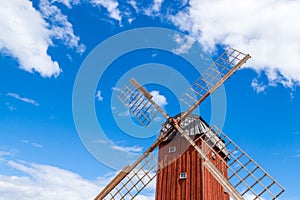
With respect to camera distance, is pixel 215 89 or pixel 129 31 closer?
pixel 215 89

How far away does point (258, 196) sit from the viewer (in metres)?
10.5

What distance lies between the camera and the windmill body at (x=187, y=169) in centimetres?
1388

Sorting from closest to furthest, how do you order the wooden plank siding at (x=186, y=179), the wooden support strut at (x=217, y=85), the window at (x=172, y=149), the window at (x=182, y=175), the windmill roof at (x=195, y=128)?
the wooden plank siding at (x=186, y=179)
the wooden support strut at (x=217, y=85)
the window at (x=182, y=175)
the windmill roof at (x=195, y=128)
the window at (x=172, y=149)

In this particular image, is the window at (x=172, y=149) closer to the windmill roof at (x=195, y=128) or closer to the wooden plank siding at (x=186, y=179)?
the wooden plank siding at (x=186, y=179)

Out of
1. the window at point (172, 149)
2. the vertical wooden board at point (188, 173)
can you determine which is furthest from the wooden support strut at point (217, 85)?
the window at point (172, 149)

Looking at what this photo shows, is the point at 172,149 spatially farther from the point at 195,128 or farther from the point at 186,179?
the point at 186,179

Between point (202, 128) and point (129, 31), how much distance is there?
24.4 ft

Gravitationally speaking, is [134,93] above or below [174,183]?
above

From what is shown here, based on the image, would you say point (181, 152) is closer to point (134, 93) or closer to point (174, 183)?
point (174, 183)

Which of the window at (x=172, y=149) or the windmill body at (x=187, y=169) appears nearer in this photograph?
the windmill body at (x=187, y=169)

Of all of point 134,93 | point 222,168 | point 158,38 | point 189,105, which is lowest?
point 222,168

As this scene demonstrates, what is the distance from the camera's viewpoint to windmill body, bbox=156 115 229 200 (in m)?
13.9

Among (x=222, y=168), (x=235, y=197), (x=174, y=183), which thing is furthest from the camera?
(x=222, y=168)

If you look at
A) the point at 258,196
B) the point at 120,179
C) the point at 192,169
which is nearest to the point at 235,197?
the point at 258,196
